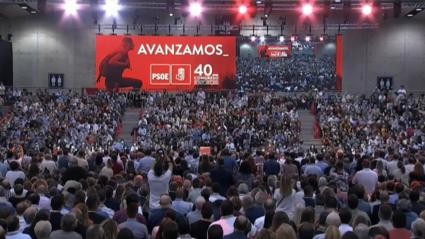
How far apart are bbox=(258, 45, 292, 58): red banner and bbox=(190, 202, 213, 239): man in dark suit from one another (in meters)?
30.2

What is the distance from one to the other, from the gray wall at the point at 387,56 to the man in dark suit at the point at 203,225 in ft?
106

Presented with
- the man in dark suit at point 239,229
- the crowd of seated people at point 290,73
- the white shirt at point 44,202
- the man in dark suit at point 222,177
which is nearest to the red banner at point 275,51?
the crowd of seated people at point 290,73

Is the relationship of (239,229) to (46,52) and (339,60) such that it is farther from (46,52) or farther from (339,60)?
(46,52)

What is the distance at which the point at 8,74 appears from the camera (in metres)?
39.2

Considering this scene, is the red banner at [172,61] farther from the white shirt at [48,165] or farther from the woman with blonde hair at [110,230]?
the woman with blonde hair at [110,230]

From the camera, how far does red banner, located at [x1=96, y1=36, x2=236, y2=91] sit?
3806 centimetres

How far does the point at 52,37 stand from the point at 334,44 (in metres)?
15.9

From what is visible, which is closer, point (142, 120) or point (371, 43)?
point (142, 120)

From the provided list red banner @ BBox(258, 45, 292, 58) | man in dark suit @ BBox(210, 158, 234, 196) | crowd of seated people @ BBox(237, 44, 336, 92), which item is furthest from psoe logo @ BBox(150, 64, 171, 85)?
man in dark suit @ BBox(210, 158, 234, 196)

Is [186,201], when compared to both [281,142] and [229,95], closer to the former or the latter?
[281,142]

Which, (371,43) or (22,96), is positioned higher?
(371,43)

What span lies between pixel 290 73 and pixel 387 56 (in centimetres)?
617

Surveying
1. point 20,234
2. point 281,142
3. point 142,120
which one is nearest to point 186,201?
point 20,234

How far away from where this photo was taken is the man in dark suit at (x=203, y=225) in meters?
7.83
